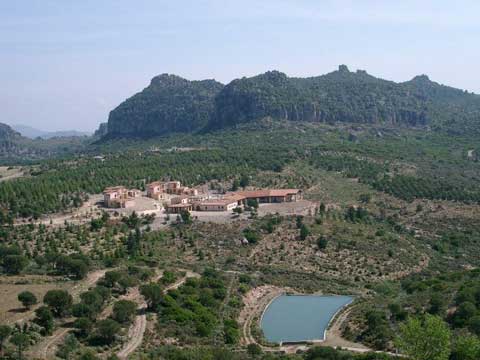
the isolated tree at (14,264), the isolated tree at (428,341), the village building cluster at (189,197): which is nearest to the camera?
the isolated tree at (428,341)

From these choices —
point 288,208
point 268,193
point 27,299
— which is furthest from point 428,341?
point 268,193

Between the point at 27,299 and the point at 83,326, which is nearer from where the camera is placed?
the point at 83,326

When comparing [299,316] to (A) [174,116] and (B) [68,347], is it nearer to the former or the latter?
(B) [68,347]

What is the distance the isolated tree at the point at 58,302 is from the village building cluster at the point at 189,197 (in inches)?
1366

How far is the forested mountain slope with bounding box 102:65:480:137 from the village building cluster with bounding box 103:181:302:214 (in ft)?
240

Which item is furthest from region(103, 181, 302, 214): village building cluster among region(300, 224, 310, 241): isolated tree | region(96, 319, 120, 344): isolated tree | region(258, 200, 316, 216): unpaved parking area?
region(96, 319, 120, 344): isolated tree

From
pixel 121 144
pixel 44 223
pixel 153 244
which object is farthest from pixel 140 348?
pixel 121 144

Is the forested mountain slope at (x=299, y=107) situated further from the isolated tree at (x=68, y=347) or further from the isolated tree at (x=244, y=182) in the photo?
the isolated tree at (x=68, y=347)

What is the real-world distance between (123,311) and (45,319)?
4.71 metres

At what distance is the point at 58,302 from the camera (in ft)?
125

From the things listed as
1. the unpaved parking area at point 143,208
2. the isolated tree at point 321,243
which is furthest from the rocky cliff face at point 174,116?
the isolated tree at point 321,243

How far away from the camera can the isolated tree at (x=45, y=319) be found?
3591 centimetres

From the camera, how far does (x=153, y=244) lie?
5944 cm

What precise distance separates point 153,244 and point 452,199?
43.3 meters
